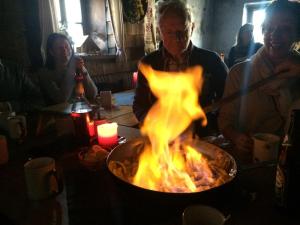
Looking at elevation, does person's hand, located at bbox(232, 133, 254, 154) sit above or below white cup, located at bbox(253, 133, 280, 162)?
below

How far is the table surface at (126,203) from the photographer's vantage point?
824 millimetres

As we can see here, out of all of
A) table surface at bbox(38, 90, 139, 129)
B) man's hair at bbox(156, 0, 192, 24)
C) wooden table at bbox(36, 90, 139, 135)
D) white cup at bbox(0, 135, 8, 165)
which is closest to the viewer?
white cup at bbox(0, 135, 8, 165)

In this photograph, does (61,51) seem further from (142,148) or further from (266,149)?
(266,149)

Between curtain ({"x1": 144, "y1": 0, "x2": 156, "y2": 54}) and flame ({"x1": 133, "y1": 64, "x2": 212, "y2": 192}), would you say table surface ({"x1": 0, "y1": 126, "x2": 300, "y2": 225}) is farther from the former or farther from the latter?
curtain ({"x1": 144, "y1": 0, "x2": 156, "y2": 54})

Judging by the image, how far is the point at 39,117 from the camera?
1.85 m

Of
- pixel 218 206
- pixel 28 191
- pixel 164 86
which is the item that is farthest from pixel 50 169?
pixel 164 86

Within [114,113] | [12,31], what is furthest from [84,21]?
[114,113]

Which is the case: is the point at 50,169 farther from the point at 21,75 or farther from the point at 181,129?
the point at 21,75

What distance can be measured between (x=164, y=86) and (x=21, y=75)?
1812 mm

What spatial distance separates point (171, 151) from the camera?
3.89 feet

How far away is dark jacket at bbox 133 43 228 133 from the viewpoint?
192cm

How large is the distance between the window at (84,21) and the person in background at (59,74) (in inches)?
37.3

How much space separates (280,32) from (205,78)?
602 millimetres

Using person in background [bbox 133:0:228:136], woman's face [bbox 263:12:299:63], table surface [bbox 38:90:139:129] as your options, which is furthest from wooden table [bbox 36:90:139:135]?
woman's face [bbox 263:12:299:63]
